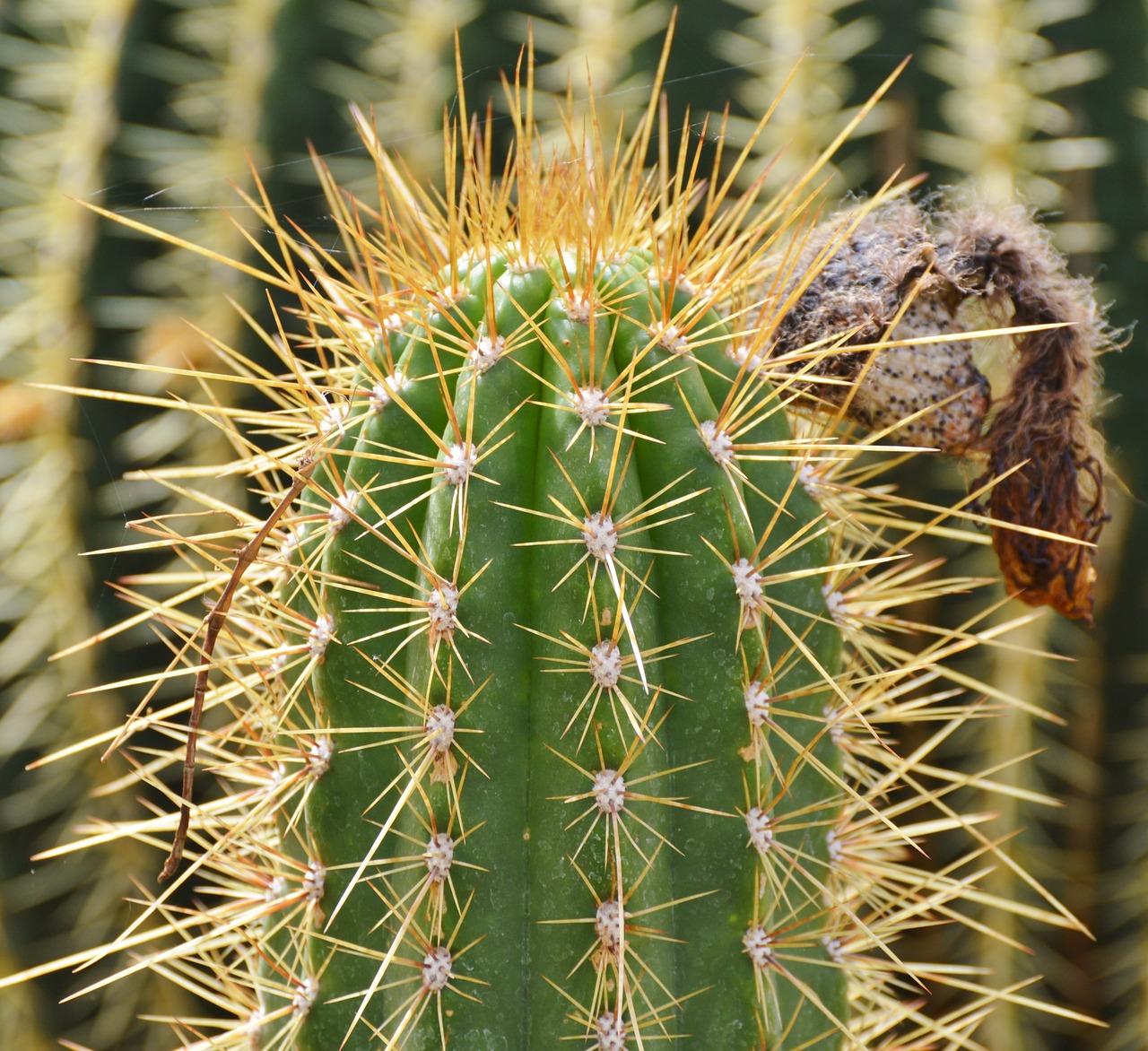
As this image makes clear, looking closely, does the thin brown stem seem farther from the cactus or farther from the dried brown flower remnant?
the dried brown flower remnant

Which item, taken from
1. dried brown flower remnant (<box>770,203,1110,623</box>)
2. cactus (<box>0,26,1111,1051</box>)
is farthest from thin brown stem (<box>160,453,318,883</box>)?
dried brown flower remnant (<box>770,203,1110,623</box>)

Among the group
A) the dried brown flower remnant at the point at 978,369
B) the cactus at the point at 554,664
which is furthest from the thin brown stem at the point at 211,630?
the dried brown flower remnant at the point at 978,369

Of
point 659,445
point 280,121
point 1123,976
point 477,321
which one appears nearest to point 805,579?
point 659,445

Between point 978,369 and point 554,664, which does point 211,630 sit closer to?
point 554,664

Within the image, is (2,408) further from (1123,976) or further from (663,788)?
(1123,976)

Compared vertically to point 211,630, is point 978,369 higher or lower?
higher

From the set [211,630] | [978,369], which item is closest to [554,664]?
[211,630]

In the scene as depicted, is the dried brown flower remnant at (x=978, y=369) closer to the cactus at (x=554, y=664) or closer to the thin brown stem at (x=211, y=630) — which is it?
the cactus at (x=554, y=664)
